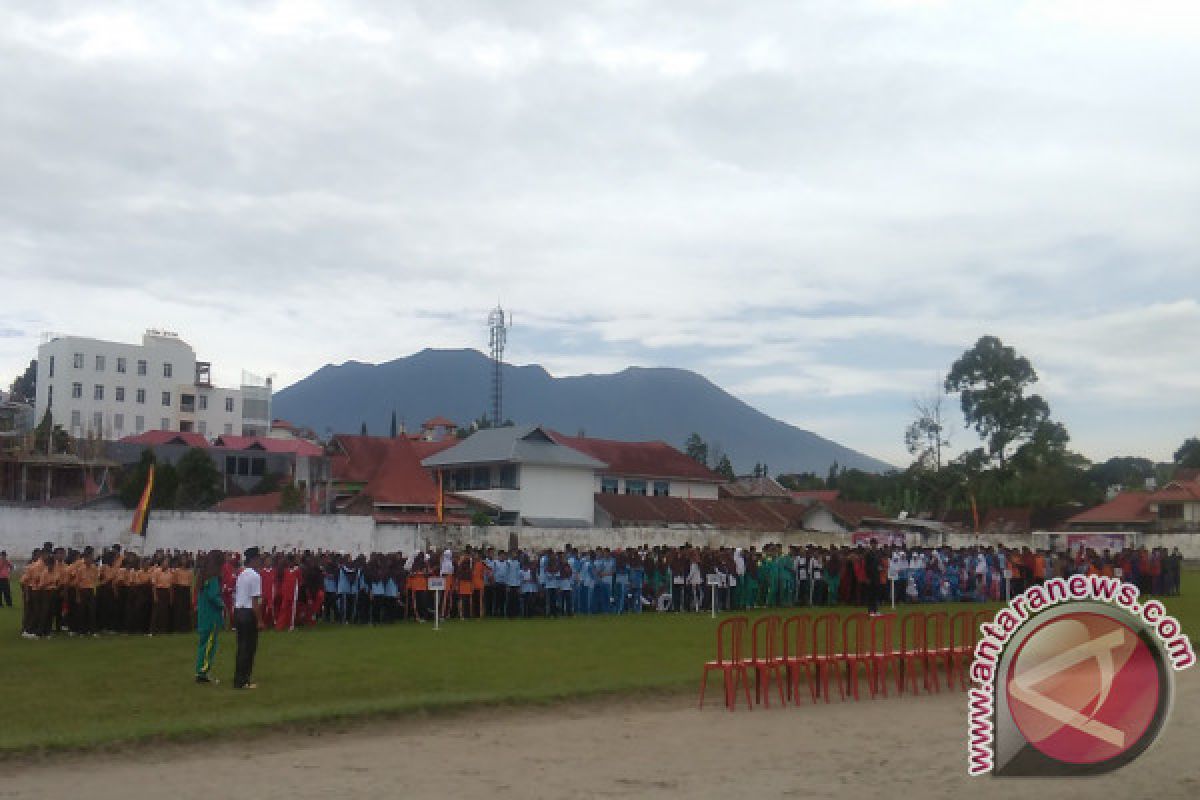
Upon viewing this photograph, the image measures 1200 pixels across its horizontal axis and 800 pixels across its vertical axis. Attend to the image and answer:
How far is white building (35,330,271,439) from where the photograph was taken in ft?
296

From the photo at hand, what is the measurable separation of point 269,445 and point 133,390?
44.8 feet

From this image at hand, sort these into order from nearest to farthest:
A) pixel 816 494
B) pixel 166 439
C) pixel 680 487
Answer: pixel 680 487 < pixel 166 439 < pixel 816 494

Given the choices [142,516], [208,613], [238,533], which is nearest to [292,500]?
[238,533]

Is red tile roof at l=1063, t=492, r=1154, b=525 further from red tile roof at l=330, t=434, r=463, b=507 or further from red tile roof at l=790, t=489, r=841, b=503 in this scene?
red tile roof at l=330, t=434, r=463, b=507

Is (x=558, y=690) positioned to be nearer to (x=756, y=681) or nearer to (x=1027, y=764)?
(x=756, y=681)

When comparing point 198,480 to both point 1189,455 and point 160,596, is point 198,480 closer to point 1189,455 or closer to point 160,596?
point 160,596

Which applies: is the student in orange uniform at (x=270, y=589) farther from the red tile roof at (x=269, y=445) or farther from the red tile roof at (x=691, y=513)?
the red tile roof at (x=269, y=445)

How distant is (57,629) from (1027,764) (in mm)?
17650

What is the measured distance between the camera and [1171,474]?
88.9 m

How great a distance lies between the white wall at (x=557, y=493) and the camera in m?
52.4

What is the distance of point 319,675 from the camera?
1627 cm

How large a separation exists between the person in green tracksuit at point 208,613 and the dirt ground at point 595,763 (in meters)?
3.51

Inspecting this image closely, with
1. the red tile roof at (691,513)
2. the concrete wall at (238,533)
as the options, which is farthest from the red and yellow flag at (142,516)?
the red tile roof at (691,513)

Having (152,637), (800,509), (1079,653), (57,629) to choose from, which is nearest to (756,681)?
(1079,653)
